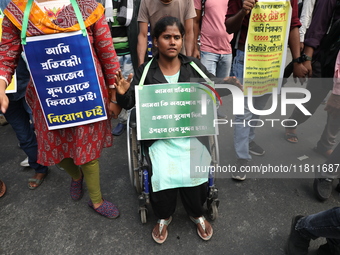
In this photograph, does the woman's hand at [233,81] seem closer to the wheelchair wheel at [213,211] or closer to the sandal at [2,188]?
the wheelchair wheel at [213,211]

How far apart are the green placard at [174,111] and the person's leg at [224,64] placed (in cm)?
146

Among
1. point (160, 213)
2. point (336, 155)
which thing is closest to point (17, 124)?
point (160, 213)

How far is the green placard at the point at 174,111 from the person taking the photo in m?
1.88

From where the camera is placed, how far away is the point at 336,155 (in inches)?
93.7

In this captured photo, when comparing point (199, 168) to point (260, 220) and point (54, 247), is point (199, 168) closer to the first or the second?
point (260, 220)

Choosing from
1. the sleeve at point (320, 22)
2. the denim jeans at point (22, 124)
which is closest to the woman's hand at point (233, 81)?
the sleeve at point (320, 22)

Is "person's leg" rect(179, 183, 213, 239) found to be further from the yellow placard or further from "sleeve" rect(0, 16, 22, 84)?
"sleeve" rect(0, 16, 22, 84)

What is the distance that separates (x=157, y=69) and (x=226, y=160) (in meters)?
1.48

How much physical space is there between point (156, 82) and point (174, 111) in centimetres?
28

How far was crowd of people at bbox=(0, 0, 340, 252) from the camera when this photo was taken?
1.56 meters

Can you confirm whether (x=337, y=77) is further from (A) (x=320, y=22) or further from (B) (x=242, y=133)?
(B) (x=242, y=133)

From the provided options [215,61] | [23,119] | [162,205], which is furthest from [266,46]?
[23,119]

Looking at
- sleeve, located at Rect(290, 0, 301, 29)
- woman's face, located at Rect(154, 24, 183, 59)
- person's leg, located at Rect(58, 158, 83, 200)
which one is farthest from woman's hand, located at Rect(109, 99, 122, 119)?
sleeve, located at Rect(290, 0, 301, 29)

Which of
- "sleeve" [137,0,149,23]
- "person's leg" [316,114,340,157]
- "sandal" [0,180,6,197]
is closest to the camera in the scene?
"sandal" [0,180,6,197]
